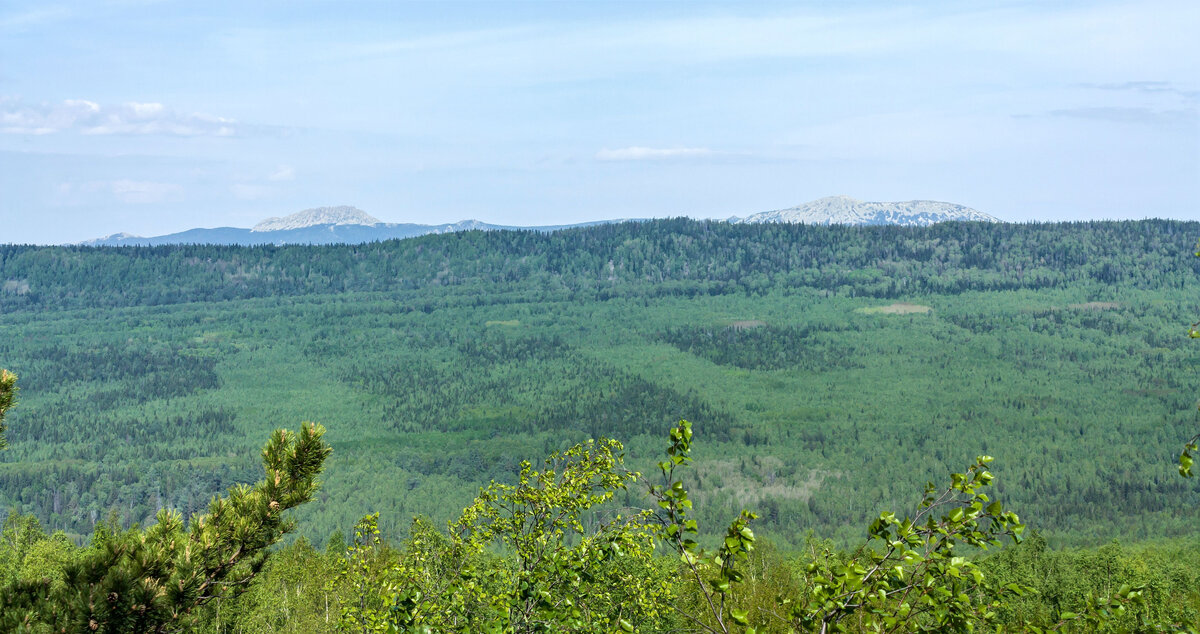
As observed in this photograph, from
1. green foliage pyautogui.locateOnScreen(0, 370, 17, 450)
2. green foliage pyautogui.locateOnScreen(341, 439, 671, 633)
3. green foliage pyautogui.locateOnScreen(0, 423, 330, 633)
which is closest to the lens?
green foliage pyautogui.locateOnScreen(341, 439, 671, 633)

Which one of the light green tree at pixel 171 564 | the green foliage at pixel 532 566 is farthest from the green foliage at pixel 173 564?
the green foliage at pixel 532 566

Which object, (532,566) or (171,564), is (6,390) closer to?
(171,564)

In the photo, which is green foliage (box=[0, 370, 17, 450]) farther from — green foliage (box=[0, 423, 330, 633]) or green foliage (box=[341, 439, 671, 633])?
green foliage (box=[341, 439, 671, 633])

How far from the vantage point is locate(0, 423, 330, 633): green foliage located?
12953 millimetres

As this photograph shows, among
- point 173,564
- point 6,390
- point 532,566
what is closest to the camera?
point 173,564

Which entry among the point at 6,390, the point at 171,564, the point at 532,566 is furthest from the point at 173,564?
the point at 532,566

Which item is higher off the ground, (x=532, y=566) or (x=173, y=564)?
(x=173, y=564)

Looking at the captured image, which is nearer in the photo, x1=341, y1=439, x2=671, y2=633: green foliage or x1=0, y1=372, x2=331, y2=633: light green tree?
x1=341, y1=439, x2=671, y2=633: green foliage

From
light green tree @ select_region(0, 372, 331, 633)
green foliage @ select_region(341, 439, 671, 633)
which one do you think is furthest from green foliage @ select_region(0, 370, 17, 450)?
green foliage @ select_region(341, 439, 671, 633)

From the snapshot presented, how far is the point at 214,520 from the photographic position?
14711 millimetres

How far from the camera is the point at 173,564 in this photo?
13.6 meters

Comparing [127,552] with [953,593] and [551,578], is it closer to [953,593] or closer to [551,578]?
[551,578]

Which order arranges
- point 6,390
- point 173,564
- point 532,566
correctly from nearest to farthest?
point 173,564 < point 6,390 < point 532,566

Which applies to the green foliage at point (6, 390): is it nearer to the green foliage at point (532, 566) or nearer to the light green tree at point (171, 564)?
the light green tree at point (171, 564)
